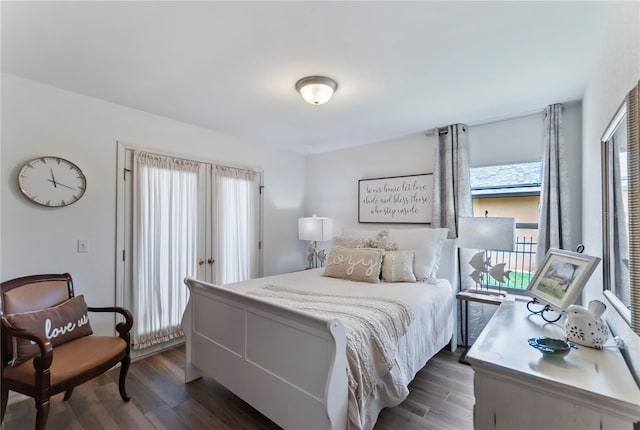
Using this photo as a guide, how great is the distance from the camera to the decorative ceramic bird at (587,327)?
1197 millimetres

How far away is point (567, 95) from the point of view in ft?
8.11

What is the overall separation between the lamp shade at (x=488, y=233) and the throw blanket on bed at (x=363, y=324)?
1111mm

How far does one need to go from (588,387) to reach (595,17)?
1.84 m

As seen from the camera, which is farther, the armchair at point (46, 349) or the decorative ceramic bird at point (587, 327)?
the armchair at point (46, 349)

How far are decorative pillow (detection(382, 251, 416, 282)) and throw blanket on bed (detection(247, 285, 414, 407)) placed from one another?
658 millimetres

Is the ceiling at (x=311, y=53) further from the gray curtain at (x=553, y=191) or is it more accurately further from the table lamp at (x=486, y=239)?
the table lamp at (x=486, y=239)

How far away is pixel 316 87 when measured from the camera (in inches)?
85.5

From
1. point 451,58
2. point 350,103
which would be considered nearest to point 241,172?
point 350,103

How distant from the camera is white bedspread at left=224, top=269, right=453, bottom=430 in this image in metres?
1.71

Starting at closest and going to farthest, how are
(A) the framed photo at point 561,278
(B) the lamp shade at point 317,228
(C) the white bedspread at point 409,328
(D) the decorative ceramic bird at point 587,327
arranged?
(D) the decorative ceramic bird at point 587,327, (A) the framed photo at point 561,278, (C) the white bedspread at point 409,328, (B) the lamp shade at point 317,228

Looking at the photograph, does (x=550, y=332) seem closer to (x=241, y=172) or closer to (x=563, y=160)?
(x=563, y=160)

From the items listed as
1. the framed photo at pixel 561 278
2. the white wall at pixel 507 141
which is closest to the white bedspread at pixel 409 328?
the framed photo at pixel 561 278

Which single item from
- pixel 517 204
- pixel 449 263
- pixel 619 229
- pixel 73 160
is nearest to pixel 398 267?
pixel 449 263

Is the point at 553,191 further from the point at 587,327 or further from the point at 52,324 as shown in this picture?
the point at 52,324
